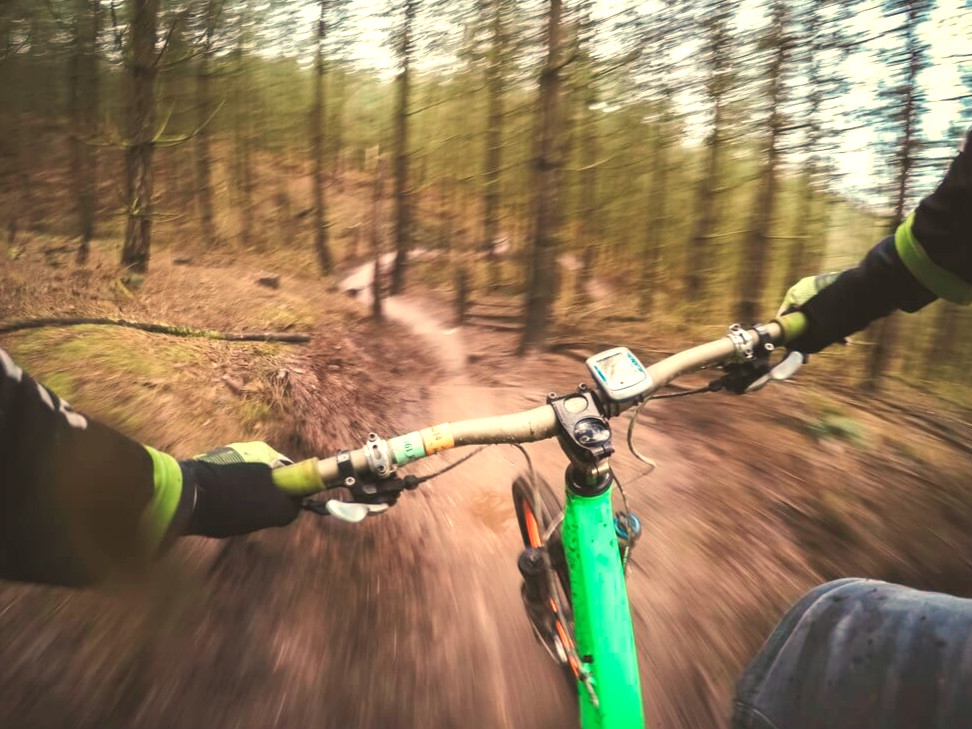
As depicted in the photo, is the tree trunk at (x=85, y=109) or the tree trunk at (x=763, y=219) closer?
the tree trunk at (x=85, y=109)

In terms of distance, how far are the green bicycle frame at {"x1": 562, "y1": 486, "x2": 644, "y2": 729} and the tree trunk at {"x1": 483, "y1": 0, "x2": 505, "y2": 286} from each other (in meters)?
1.96

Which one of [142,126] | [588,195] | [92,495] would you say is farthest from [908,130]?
[142,126]

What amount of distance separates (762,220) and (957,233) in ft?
11.5

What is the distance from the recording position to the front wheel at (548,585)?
1.29 meters

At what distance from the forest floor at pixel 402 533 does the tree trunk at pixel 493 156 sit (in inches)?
18.9

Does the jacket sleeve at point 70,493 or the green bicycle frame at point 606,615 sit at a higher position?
the jacket sleeve at point 70,493

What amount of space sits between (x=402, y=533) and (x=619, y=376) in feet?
4.20

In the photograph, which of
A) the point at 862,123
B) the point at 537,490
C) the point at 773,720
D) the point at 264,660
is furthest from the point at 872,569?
the point at 862,123

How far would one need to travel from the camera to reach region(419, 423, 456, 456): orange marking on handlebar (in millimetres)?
924

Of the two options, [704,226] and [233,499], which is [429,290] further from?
[704,226]

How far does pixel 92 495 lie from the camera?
2.53 feet

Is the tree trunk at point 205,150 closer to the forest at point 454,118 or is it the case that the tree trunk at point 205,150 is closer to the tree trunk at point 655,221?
the forest at point 454,118

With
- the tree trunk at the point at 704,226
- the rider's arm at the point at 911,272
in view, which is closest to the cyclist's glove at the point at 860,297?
the rider's arm at the point at 911,272

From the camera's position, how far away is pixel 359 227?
9.52ft
